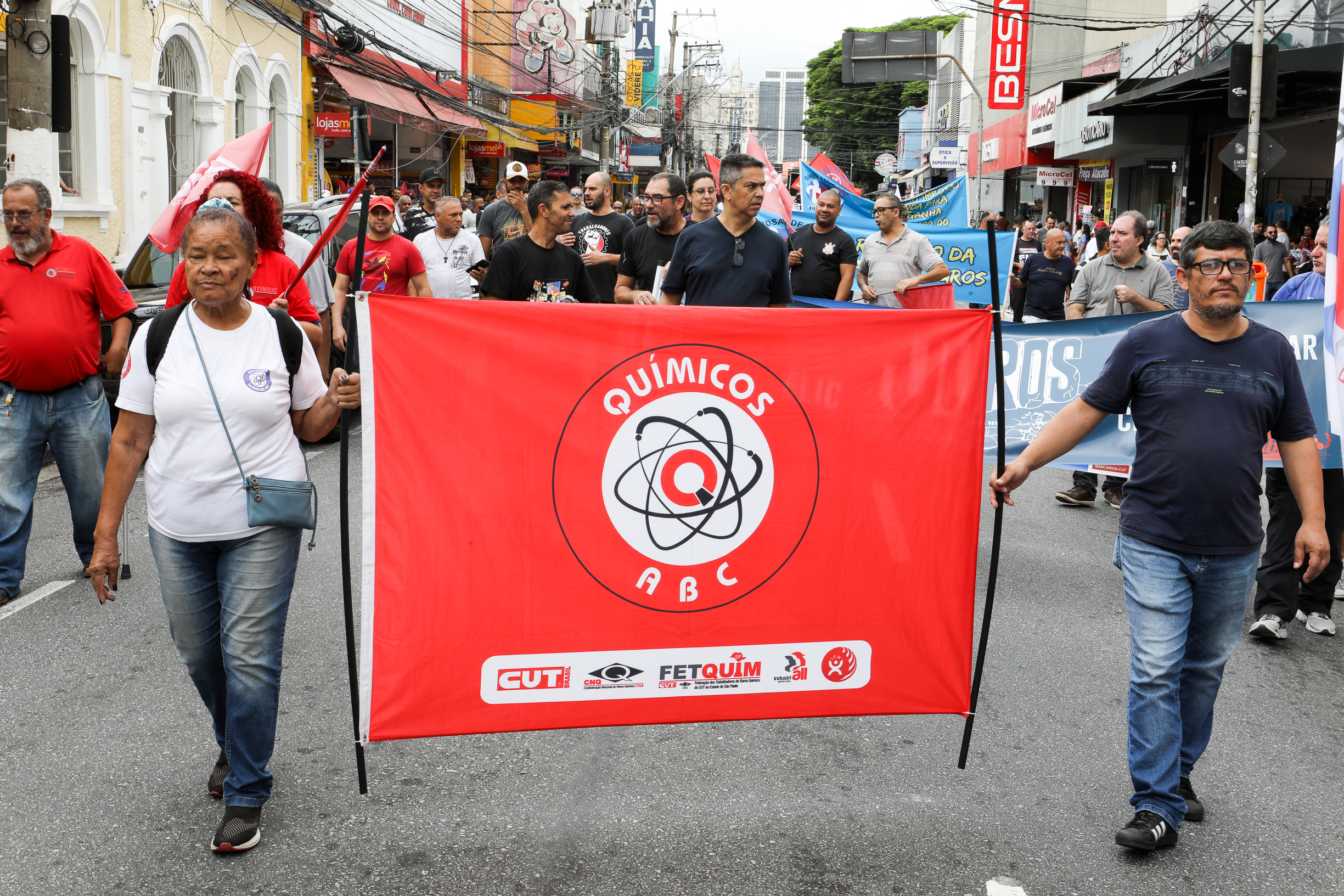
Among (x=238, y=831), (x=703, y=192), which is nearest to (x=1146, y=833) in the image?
(x=238, y=831)

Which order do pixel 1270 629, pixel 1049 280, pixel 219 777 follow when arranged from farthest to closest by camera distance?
1. pixel 1049 280
2. pixel 1270 629
3. pixel 219 777

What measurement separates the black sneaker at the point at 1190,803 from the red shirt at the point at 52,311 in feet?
16.7

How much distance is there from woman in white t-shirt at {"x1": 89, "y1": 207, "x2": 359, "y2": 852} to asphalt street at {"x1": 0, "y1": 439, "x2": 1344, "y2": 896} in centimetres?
38

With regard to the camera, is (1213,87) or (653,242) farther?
(1213,87)

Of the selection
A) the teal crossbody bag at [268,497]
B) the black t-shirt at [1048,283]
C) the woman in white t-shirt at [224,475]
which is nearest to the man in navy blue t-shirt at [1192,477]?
the teal crossbody bag at [268,497]

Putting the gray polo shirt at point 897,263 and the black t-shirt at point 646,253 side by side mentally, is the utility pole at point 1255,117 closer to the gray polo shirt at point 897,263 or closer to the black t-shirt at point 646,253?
the gray polo shirt at point 897,263

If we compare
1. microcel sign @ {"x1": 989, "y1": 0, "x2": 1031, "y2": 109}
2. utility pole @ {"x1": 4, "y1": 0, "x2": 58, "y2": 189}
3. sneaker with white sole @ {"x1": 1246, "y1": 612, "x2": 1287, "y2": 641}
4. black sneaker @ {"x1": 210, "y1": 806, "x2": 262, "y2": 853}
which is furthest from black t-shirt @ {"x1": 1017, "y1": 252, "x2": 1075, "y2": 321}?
microcel sign @ {"x1": 989, "y1": 0, "x2": 1031, "y2": 109}

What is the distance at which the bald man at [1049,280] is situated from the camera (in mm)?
13164

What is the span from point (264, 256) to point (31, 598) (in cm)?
201

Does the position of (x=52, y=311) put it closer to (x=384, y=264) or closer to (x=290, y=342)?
(x=290, y=342)

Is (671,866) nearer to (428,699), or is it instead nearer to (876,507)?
(428,699)

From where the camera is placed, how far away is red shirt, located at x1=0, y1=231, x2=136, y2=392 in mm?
6012

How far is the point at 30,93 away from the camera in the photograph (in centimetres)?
1009

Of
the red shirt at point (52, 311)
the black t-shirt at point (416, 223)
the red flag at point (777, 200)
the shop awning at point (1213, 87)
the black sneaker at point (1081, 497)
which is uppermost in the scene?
the shop awning at point (1213, 87)
